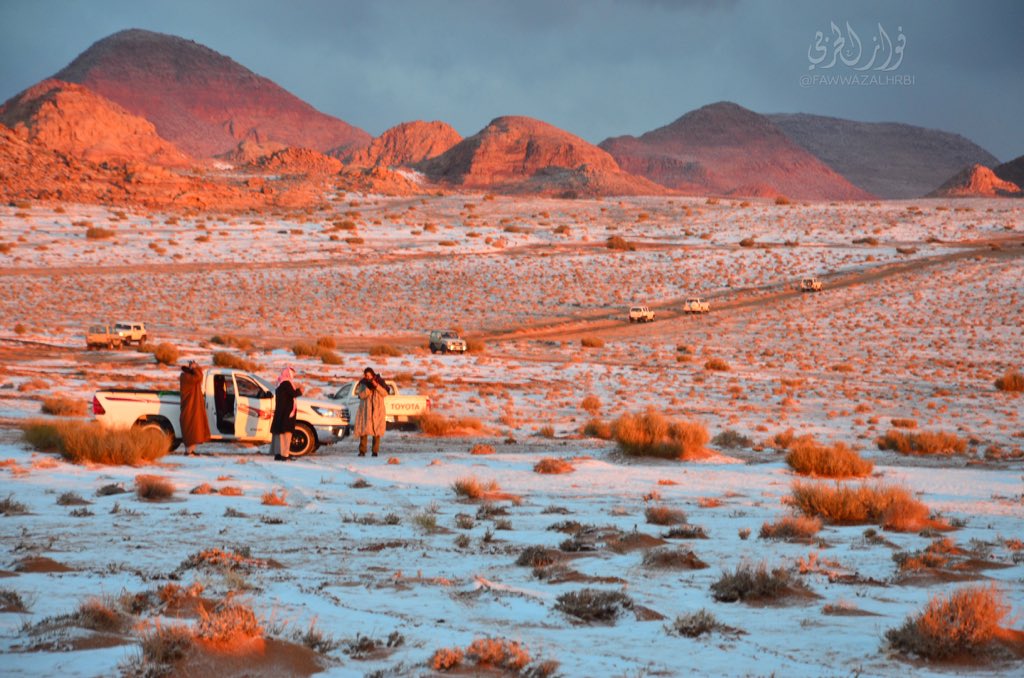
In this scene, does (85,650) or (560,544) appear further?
(560,544)

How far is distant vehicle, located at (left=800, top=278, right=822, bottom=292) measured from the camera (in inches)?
2314

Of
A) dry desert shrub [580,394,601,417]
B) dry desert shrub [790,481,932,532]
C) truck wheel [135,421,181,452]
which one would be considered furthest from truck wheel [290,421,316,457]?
dry desert shrub [580,394,601,417]

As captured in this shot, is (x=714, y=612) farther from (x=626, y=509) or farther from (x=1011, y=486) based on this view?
(x=1011, y=486)

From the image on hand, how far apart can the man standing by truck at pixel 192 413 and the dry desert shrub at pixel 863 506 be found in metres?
9.15

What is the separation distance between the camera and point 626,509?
38.8 feet

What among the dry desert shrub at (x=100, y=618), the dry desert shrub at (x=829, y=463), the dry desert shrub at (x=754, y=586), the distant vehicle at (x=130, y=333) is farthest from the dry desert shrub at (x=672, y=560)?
the distant vehicle at (x=130, y=333)

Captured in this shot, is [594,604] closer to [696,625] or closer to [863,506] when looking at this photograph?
[696,625]

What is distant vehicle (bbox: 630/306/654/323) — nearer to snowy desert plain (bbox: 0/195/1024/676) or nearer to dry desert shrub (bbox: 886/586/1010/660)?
snowy desert plain (bbox: 0/195/1024/676)

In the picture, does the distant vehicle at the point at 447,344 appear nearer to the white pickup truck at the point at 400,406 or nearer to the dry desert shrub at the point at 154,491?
the white pickup truck at the point at 400,406

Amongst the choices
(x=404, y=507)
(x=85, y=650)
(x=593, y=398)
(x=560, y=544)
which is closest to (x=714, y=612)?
(x=560, y=544)

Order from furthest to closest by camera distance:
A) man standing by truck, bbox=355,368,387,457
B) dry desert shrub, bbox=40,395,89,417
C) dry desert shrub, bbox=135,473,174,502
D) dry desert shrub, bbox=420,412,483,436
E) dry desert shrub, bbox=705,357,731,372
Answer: dry desert shrub, bbox=705,357,731,372, dry desert shrub, bbox=420,412,483,436, dry desert shrub, bbox=40,395,89,417, man standing by truck, bbox=355,368,387,457, dry desert shrub, bbox=135,473,174,502

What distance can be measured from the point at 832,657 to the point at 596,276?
5796 cm

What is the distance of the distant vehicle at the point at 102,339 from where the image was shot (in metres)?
35.8

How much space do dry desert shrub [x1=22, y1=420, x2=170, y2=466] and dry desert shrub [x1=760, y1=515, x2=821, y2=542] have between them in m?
8.83
